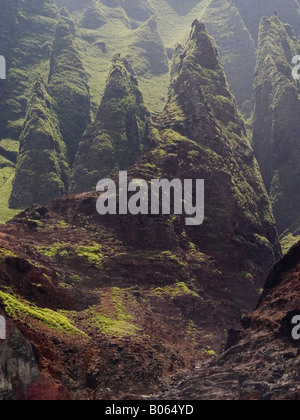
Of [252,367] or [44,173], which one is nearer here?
[252,367]

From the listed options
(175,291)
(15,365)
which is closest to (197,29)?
(175,291)

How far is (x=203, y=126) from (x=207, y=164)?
15.3 meters

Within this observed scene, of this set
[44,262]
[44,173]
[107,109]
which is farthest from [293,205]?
[44,262]

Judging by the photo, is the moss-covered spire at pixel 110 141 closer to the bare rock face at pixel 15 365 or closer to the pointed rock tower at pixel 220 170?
the pointed rock tower at pixel 220 170

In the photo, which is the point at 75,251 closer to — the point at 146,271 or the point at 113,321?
the point at 146,271

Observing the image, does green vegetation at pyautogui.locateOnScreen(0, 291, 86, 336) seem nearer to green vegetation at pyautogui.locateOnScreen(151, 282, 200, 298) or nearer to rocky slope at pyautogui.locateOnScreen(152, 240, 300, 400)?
rocky slope at pyautogui.locateOnScreen(152, 240, 300, 400)

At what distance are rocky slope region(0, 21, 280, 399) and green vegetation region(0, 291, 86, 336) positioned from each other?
0.21 m

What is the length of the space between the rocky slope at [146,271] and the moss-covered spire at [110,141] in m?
19.9

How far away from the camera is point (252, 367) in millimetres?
68562

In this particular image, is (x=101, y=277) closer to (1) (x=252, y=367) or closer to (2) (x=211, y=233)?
(2) (x=211, y=233)

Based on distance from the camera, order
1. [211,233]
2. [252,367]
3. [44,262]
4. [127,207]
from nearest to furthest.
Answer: [252,367] → [44,262] → [127,207] → [211,233]

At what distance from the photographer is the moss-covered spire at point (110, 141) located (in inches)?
6732

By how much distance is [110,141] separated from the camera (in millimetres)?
177375

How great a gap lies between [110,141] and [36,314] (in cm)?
10561
